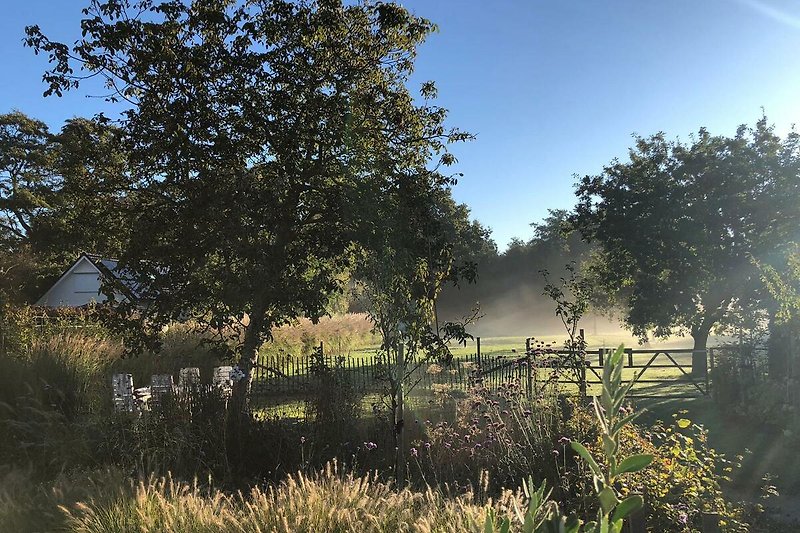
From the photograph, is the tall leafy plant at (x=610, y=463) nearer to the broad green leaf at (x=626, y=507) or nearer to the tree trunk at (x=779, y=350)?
the broad green leaf at (x=626, y=507)

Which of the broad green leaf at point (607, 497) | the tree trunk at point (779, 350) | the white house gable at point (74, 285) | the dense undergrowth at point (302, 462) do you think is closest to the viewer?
the broad green leaf at point (607, 497)

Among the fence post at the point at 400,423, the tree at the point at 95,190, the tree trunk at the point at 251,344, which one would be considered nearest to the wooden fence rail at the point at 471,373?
the fence post at the point at 400,423

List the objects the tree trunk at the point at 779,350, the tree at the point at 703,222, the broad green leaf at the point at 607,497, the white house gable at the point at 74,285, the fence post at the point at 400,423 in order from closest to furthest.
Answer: the broad green leaf at the point at 607,497 → the fence post at the point at 400,423 → the tree trunk at the point at 779,350 → the tree at the point at 703,222 → the white house gable at the point at 74,285

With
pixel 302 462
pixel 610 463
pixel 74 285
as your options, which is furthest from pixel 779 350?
pixel 74 285

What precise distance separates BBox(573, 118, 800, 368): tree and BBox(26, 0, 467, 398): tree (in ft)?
39.0

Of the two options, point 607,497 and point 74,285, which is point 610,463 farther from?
point 74,285

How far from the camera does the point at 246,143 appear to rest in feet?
23.9

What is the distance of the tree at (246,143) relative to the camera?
6.54m

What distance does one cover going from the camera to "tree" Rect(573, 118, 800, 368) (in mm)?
15766

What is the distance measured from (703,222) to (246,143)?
1395 cm

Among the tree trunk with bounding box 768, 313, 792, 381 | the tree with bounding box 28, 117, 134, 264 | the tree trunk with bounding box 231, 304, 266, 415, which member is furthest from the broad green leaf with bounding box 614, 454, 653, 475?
the tree trunk with bounding box 768, 313, 792, 381

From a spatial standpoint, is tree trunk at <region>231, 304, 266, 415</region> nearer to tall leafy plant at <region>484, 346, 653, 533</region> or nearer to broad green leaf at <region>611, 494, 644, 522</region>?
tall leafy plant at <region>484, 346, 653, 533</region>

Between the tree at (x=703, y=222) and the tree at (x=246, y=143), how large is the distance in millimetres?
11888

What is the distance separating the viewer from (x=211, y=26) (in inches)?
273
